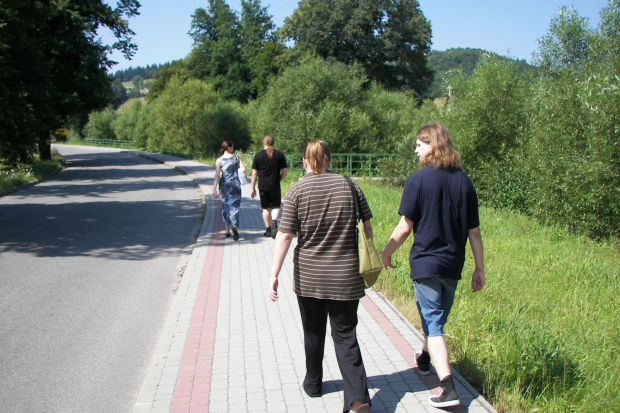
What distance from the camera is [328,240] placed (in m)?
3.77

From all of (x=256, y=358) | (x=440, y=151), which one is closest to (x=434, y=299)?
(x=440, y=151)

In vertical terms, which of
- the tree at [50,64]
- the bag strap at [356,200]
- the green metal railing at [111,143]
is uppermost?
the tree at [50,64]

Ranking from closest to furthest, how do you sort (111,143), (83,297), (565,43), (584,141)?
(83,297), (584,141), (565,43), (111,143)

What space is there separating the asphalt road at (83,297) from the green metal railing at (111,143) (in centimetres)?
6539

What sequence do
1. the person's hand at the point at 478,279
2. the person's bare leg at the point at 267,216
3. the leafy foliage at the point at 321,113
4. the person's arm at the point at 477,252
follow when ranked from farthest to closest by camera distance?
the leafy foliage at the point at 321,113
the person's bare leg at the point at 267,216
the person's hand at the point at 478,279
the person's arm at the point at 477,252

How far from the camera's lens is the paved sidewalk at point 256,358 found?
13.2ft

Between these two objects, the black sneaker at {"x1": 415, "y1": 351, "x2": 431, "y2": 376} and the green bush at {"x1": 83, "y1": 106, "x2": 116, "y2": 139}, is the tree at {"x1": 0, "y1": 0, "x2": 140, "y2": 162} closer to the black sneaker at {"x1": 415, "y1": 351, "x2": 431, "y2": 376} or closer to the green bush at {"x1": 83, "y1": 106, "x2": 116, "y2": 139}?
the black sneaker at {"x1": 415, "y1": 351, "x2": 431, "y2": 376}

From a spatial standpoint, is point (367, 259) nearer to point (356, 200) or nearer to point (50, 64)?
point (356, 200)

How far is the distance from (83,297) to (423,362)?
4.52 meters

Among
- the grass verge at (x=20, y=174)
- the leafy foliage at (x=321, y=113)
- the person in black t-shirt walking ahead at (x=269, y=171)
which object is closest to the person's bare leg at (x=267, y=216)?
the person in black t-shirt walking ahead at (x=269, y=171)

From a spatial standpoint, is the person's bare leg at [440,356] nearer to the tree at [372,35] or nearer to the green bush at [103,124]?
the tree at [372,35]

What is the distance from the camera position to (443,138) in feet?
→ 12.5

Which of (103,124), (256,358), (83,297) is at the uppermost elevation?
(103,124)

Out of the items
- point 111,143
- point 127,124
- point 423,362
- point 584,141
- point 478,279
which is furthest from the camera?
point 111,143
